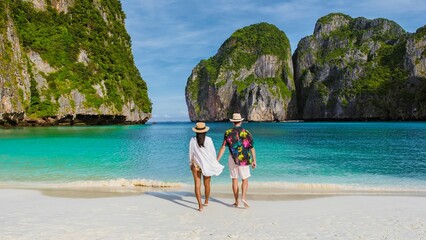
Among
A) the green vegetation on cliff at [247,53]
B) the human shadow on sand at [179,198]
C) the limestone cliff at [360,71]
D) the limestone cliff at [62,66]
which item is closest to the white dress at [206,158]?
the human shadow on sand at [179,198]

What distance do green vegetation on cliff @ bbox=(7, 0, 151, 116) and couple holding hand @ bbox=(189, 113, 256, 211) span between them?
56162mm

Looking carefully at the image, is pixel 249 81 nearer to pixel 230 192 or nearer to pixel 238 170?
pixel 230 192

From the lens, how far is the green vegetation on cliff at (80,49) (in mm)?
60219

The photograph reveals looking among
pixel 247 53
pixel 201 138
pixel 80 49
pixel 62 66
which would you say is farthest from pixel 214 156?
pixel 247 53

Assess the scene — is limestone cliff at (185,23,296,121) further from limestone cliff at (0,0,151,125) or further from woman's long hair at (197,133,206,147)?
woman's long hair at (197,133,206,147)

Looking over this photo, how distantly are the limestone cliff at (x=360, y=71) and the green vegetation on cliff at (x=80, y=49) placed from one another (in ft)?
282

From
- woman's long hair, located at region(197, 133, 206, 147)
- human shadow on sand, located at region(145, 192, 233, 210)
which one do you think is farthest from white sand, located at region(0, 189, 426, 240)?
woman's long hair, located at region(197, 133, 206, 147)

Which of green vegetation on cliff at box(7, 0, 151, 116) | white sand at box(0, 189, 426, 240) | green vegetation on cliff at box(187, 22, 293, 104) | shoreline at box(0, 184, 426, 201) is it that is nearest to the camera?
white sand at box(0, 189, 426, 240)

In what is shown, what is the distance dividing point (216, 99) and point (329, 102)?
56.1m

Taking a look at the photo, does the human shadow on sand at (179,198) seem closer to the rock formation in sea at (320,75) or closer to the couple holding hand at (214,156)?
the couple holding hand at (214,156)

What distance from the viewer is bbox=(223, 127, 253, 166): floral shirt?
22.9ft

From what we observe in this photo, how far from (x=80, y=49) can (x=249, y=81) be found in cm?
10928

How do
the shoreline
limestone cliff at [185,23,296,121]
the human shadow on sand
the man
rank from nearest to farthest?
1. the man
2. the human shadow on sand
3. the shoreline
4. limestone cliff at [185,23,296,121]

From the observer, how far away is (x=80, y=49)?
66.9m
